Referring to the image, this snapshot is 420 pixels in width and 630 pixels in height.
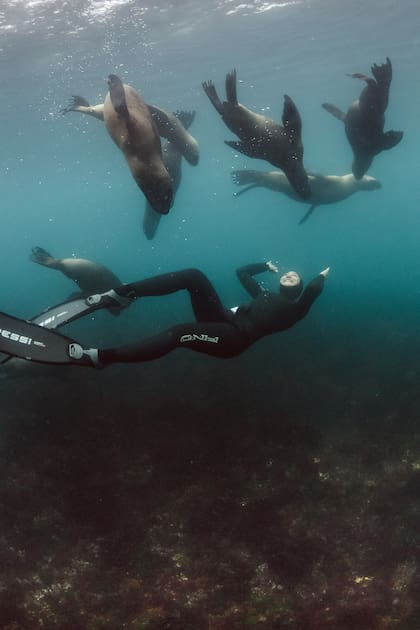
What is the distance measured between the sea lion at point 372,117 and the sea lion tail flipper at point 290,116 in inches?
38.1

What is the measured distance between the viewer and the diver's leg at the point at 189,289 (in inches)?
227

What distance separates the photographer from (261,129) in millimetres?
6852

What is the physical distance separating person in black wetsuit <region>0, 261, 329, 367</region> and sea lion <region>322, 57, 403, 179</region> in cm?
298

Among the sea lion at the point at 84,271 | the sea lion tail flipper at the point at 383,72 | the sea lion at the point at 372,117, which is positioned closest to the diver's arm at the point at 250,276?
the sea lion at the point at 372,117

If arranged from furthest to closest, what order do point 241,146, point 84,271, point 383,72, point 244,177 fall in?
point 244,177
point 84,271
point 241,146
point 383,72

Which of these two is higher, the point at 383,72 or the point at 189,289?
the point at 383,72

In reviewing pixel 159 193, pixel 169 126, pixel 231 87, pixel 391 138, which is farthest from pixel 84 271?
pixel 391 138

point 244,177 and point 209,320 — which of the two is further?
point 244,177

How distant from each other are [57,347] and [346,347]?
816 centimetres

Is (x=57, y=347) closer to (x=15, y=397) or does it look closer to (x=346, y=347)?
(x=15, y=397)

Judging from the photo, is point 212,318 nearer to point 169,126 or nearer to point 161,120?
point 161,120

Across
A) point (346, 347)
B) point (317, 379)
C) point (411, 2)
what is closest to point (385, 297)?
point (346, 347)

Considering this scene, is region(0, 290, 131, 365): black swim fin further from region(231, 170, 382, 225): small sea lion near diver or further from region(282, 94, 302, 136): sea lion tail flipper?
region(231, 170, 382, 225): small sea lion near diver

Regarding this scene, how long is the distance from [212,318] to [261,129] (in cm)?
290
